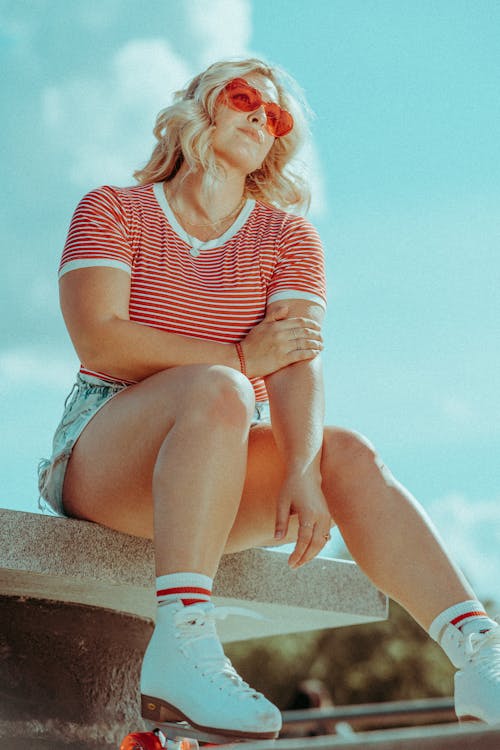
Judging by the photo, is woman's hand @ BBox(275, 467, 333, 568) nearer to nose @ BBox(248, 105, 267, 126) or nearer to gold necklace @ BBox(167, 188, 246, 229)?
gold necklace @ BBox(167, 188, 246, 229)

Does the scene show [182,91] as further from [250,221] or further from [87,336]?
[87,336]

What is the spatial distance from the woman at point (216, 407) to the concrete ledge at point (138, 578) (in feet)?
0.33

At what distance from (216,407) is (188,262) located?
2.72ft

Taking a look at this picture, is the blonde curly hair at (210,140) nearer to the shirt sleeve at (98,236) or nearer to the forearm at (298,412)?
the shirt sleeve at (98,236)

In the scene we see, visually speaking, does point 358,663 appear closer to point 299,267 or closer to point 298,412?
point 299,267

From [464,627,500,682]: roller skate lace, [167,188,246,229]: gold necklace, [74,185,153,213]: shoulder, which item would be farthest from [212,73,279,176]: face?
[464,627,500,682]: roller skate lace

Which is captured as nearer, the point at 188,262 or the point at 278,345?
the point at 278,345

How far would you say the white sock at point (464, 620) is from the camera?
85.0 inches

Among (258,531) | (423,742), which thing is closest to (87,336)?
(258,531)

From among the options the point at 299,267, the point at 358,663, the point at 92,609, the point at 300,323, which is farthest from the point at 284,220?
the point at 358,663

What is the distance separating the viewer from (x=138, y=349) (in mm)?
2564

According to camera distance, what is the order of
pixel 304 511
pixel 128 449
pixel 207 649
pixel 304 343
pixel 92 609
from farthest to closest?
1. pixel 92 609
2. pixel 304 343
3. pixel 128 449
4. pixel 304 511
5. pixel 207 649

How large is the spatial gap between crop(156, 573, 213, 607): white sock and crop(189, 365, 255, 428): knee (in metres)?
0.33

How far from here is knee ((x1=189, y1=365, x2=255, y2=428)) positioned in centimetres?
219
